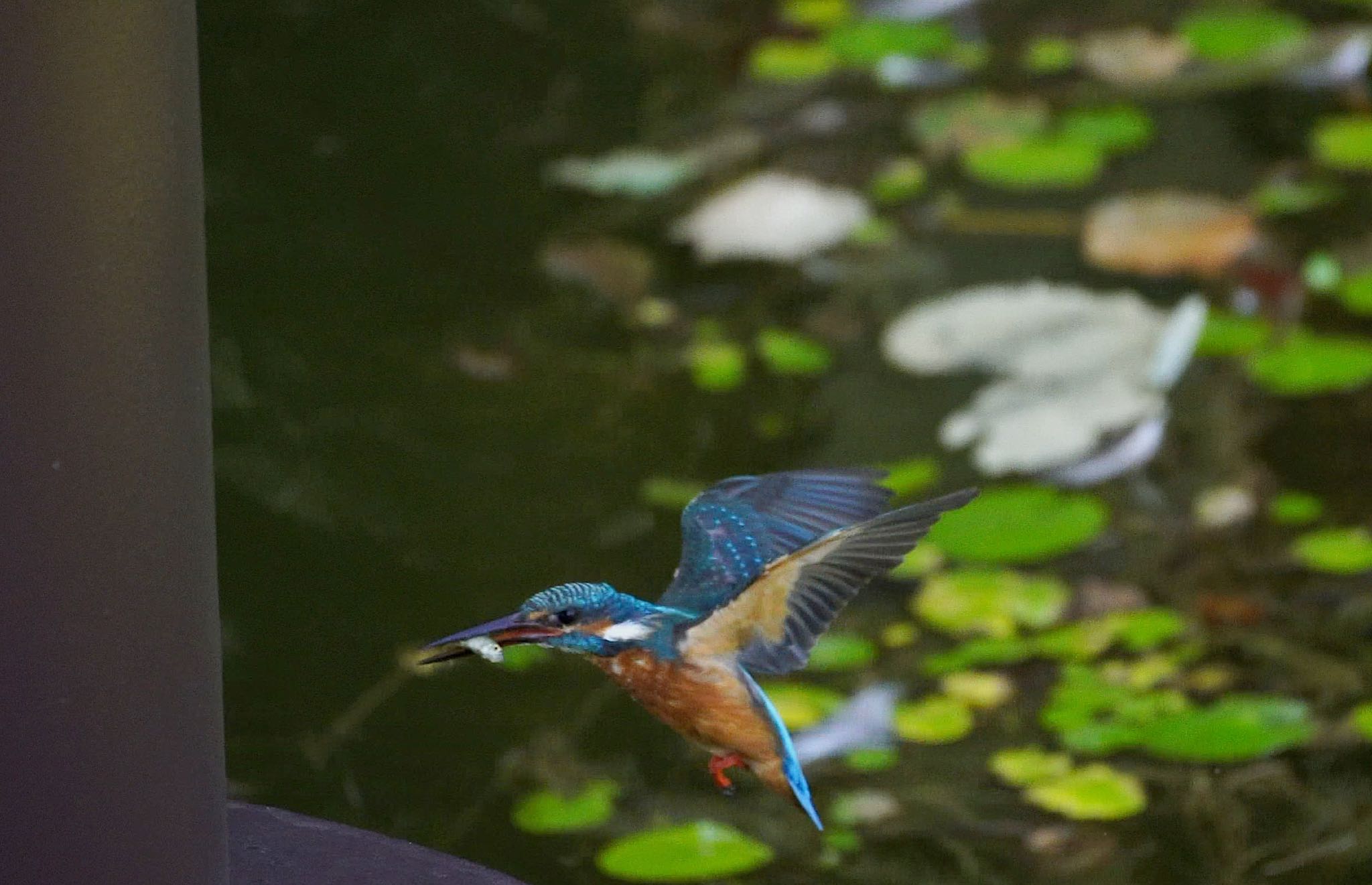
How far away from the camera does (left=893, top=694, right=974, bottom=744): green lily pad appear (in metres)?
2.02

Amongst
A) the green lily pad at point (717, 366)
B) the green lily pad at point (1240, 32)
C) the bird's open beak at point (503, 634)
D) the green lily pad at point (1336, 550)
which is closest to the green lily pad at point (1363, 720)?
the green lily pad at point (1336, 550)

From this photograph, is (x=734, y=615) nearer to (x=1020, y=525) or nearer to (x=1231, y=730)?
(x=1231, y=730)

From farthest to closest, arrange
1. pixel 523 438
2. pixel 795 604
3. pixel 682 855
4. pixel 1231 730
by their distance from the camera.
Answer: pixel 523 438 → pixel 1231 730 → pixel 682 855 → pixel 795 604

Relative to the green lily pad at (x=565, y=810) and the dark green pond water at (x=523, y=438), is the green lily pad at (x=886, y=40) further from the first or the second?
the green lily pad at (x=565, y=810)

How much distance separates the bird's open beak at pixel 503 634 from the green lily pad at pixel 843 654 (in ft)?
4.44

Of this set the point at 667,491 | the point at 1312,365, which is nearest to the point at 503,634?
the point at 667,491

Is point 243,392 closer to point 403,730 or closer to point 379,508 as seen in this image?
point 379,508

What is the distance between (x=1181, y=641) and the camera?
6.97 feet

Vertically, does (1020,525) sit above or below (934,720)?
above

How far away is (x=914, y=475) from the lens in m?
2.31

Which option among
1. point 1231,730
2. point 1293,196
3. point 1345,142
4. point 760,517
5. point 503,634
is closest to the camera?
point 503,634

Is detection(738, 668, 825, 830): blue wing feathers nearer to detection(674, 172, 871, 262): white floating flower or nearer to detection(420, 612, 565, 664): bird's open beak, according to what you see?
detection(420, 612, 565, 664): bird's open beak

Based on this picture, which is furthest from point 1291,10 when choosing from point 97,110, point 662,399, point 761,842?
point 97,110

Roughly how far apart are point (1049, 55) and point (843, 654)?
1.42 metres
